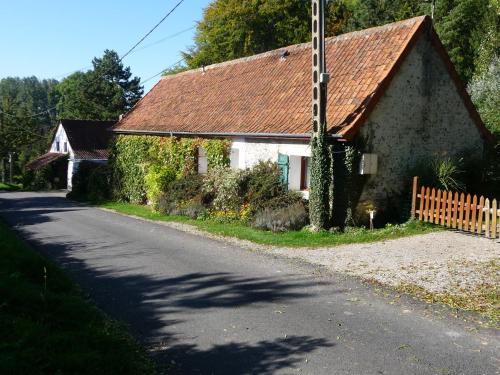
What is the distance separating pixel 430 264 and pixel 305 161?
682cm

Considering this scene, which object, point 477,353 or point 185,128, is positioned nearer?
point 477,353

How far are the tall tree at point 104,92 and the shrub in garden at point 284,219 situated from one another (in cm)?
4821

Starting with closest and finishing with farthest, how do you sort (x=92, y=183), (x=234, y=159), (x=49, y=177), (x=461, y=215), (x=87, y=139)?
(x=461, y=215) → (x=234, y=159) → (x=92, y=183) → (x=49, y=177) → (x=87, y=139)

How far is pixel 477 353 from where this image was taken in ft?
18.0

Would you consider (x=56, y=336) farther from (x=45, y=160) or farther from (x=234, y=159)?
(x=45, y=160)

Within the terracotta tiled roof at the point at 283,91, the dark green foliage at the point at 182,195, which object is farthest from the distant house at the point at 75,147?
the dark green foliage at the point at 182,195

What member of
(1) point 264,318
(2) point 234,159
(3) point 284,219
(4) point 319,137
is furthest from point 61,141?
(1) point 264,318

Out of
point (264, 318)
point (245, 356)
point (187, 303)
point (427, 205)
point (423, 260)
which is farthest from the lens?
point (427, 205)

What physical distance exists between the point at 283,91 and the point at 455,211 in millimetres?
7818

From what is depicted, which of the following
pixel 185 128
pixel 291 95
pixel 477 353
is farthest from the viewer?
pixel 185 128

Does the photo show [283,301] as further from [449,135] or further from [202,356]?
[449,135]

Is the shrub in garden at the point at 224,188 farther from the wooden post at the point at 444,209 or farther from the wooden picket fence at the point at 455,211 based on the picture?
the wooden post at the point at 444,209

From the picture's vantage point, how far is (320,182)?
43.8 ft

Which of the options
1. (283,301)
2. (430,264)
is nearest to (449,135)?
(430,264)
